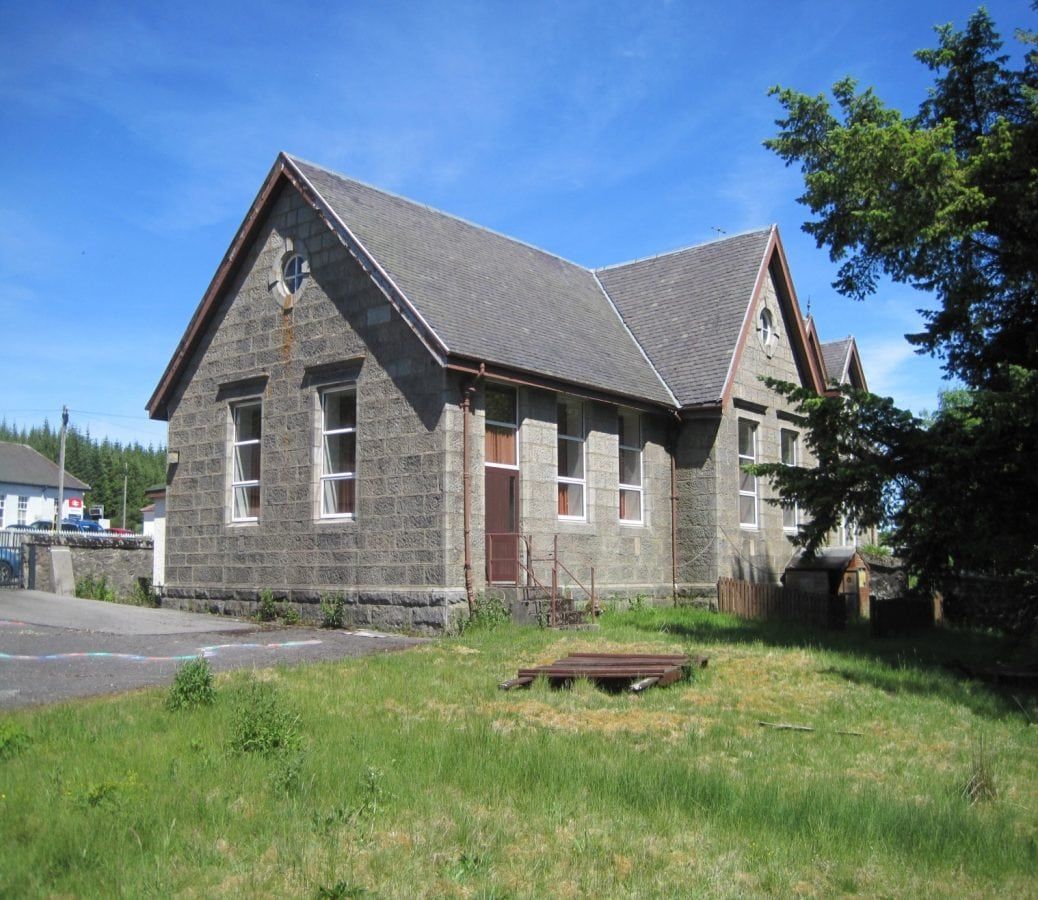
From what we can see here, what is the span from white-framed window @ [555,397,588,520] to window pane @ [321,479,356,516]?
376cm

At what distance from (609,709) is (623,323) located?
1485 centimetres

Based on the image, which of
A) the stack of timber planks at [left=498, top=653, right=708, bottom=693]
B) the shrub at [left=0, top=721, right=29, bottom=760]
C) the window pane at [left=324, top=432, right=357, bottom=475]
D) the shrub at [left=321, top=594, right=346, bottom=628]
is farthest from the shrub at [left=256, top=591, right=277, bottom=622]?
the shrub at [left=0, top=721, right=29, bottom=760]

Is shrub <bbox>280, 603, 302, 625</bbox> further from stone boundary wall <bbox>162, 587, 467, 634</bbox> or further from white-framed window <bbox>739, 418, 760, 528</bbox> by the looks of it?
white-framed window <bbox>739, 418, 760, 528</bbox>

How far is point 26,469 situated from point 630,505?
63151mm

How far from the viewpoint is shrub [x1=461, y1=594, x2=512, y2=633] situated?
15484mm

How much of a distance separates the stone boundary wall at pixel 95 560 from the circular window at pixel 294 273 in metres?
7.10

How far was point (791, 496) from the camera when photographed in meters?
13.9

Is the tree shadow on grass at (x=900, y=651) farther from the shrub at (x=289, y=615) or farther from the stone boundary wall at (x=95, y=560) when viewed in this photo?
the stone boundary wall at (x=95, y=560)

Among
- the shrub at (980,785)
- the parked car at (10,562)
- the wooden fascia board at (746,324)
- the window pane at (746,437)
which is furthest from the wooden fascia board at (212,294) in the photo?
the shrub at (980,785)

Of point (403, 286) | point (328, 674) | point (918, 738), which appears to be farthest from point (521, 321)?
point (918, 738)

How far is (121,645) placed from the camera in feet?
A: 45.3

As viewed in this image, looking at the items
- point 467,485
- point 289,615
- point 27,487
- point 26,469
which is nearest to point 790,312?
point 467,485

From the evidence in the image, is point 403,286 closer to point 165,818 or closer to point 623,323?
point 623,323

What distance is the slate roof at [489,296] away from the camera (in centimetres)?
1688
